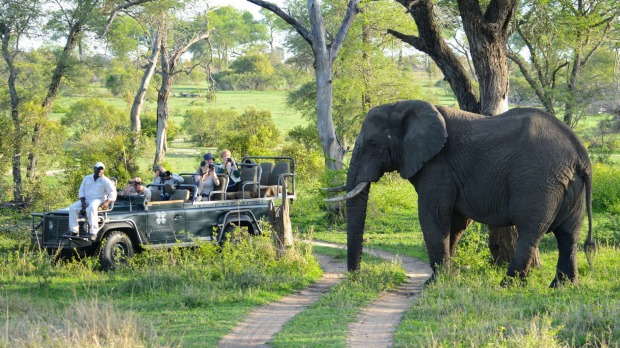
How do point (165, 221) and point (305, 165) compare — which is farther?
point (305, 165)

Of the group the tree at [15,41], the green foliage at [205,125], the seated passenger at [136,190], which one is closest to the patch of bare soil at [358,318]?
the seated passenger at [136,190]

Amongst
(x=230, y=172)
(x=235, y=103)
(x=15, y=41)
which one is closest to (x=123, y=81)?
(x=235, y=103)

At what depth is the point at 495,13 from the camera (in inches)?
594

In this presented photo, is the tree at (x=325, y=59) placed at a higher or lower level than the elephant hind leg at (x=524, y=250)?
higher

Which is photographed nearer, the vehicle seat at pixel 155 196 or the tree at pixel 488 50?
the tree at pixel 488 50

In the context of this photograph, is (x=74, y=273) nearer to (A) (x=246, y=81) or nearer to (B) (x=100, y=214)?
(B) (x=100, y=214)

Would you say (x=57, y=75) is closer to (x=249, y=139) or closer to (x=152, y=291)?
(x=249, y=139)

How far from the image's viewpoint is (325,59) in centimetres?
2092

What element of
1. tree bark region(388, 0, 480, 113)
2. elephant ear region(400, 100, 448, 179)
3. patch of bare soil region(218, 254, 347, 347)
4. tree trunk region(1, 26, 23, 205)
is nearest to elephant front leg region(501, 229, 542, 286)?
elephant ear region(400, 100, 448, 179)

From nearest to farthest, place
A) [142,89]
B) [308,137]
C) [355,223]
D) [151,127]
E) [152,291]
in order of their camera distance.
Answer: [152,291], [355,223], [142,89], [308,137], [151,127]

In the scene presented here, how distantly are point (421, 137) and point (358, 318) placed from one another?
3380 mm

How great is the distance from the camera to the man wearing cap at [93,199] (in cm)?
1440

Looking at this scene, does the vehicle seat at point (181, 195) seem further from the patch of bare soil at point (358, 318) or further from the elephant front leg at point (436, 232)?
the elephant front leg at point (436, 232)

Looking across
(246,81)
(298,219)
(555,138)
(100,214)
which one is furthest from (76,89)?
(246,81)
